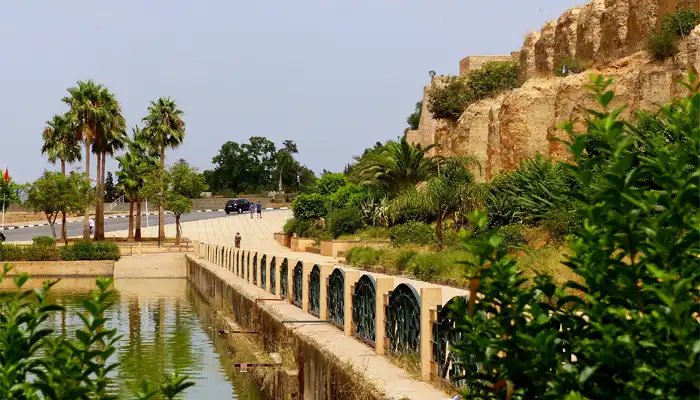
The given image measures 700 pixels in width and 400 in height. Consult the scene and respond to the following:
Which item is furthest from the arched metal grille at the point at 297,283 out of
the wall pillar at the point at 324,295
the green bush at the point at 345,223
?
the green bush at the point at 345,223

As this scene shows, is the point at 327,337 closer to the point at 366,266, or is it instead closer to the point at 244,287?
the point at 244,287

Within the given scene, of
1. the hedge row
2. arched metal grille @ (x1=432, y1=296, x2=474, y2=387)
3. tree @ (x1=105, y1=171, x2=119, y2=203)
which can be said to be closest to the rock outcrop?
the hedge row

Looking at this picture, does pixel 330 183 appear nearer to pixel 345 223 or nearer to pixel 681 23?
pixel 345 223

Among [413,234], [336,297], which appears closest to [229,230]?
[413,234]

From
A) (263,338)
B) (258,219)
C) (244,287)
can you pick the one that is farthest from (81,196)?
(263,338)

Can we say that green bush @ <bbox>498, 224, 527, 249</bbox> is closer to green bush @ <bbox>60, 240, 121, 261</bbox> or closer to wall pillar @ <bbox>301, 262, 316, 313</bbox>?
wall pillar @ <bbox>301, 262, 316, 313</bbox>

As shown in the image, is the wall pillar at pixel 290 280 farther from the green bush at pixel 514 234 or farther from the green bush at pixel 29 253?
the green bush at pixel 29 253

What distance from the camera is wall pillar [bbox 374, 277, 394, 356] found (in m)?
9.70

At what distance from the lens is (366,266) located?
28.8m

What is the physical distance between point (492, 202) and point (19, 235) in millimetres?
42405

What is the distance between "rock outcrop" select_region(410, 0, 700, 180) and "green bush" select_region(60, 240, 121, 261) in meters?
17.0

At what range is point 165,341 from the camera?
796 inches

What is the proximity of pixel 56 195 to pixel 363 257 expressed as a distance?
28.1 m

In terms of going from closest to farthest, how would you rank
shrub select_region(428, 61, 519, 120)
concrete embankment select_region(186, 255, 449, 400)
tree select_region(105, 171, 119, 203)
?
1. concrete embankment select_region(186, 255, 449, 400)
2. shrub select_region(428, 61, 519, 120)
3. tree select_region(105, 171, 119, 203)
